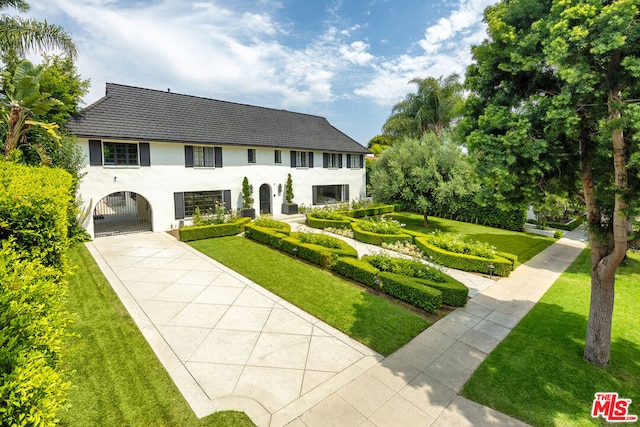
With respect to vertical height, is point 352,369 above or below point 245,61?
below

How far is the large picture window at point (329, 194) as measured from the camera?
2791 centimetres

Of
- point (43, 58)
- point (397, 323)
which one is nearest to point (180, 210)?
point (43, 58)

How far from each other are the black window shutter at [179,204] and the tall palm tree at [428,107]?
2663 cm

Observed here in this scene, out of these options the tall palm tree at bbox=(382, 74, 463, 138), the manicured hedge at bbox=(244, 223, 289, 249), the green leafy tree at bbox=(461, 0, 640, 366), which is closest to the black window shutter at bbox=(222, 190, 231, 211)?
the manicured hedge at bbox=(244, 223, 289, 249)

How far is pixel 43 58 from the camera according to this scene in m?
15.1

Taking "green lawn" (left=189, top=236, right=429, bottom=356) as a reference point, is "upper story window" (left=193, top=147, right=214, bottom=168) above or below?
above

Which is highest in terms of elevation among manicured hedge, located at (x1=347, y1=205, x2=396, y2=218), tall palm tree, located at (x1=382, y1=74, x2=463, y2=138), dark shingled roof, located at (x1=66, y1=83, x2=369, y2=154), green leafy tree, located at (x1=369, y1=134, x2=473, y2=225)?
tall palm tree, located at (x1=382, y1=74, x2=463, y2=138)

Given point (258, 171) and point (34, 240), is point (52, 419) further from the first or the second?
Answer: point (258, 171)

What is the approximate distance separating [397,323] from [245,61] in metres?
15.3

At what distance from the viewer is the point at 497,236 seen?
20562 millimetres

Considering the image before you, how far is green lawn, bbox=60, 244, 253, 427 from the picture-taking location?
191 inches

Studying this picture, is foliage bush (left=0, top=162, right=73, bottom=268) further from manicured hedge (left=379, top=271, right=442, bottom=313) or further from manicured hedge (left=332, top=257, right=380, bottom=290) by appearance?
manicured hedge (left=379, top=271, right=442, bottom=313)

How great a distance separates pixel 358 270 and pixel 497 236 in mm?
14590

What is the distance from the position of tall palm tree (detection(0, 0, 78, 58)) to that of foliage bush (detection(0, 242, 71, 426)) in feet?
55.5
